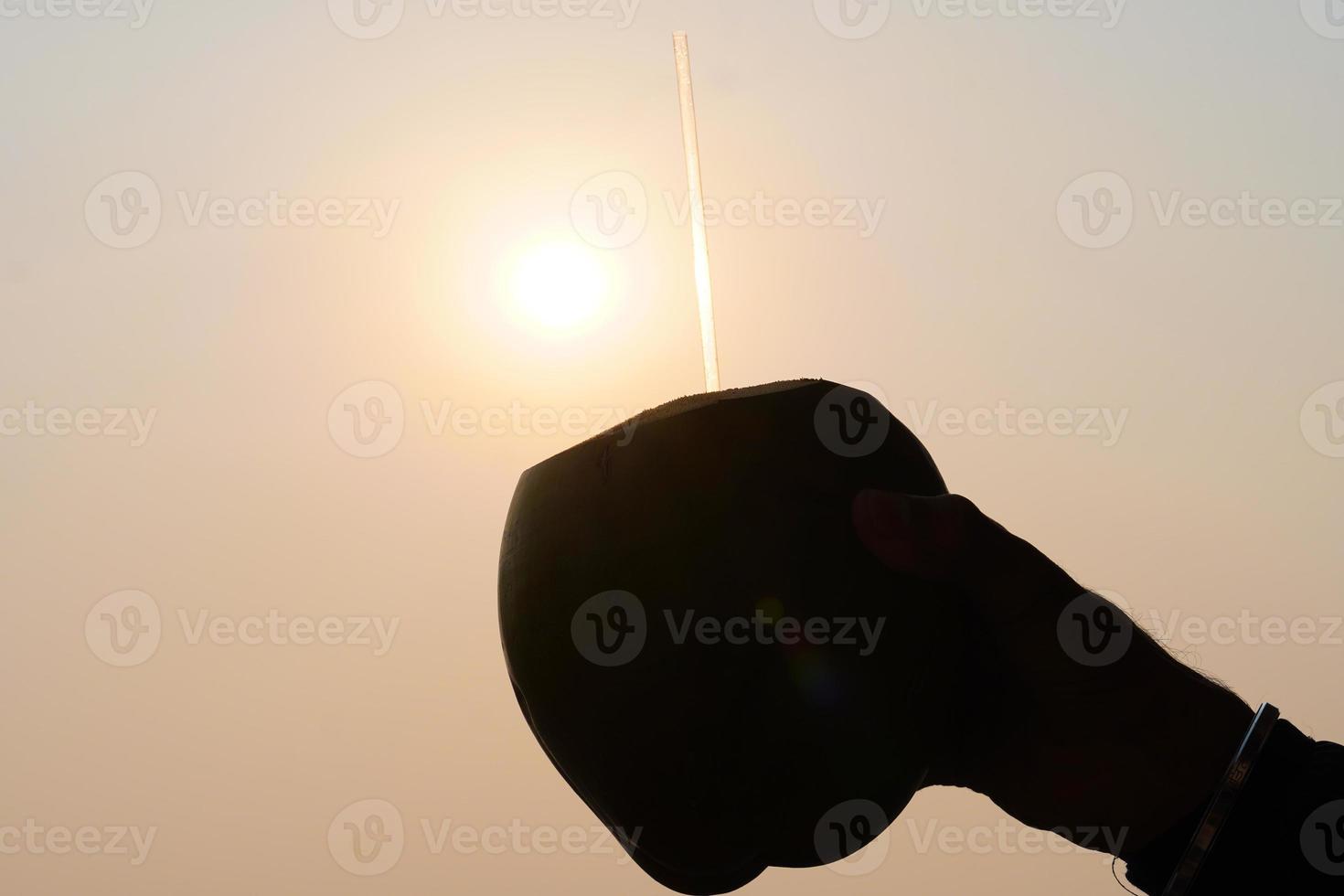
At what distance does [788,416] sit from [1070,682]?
1.23ft

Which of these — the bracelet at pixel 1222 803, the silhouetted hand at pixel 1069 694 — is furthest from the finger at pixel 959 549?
the bracelet at pixel 1222 803

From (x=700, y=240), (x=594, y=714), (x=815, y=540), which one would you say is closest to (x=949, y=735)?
(x=815, y=540)

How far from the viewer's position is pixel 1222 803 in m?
0.82

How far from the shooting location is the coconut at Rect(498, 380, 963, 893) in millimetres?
973

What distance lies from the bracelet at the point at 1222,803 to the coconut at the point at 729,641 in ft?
0.85

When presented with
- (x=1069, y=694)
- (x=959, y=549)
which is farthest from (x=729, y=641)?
(x=1069, y=694)

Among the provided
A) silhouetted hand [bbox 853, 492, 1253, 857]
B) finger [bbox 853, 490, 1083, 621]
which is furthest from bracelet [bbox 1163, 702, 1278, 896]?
finger [bbox 853, 490, 1083, 621]

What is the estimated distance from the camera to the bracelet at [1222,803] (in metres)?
0.80

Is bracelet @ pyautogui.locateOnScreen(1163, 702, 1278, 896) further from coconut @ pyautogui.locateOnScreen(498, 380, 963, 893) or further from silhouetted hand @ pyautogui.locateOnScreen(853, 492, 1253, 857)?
coconut @ pyautogui.locateOnScreen(498, 380, 963, 893)

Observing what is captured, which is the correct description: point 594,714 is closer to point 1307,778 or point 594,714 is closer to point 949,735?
point 949,735

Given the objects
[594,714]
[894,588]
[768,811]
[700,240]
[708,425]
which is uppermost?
[700,240]

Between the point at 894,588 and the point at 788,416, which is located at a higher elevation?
the point at 788,416

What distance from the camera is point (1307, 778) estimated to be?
79 centimetres

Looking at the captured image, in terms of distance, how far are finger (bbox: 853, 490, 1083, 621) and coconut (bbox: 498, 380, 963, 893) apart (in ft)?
0.14
